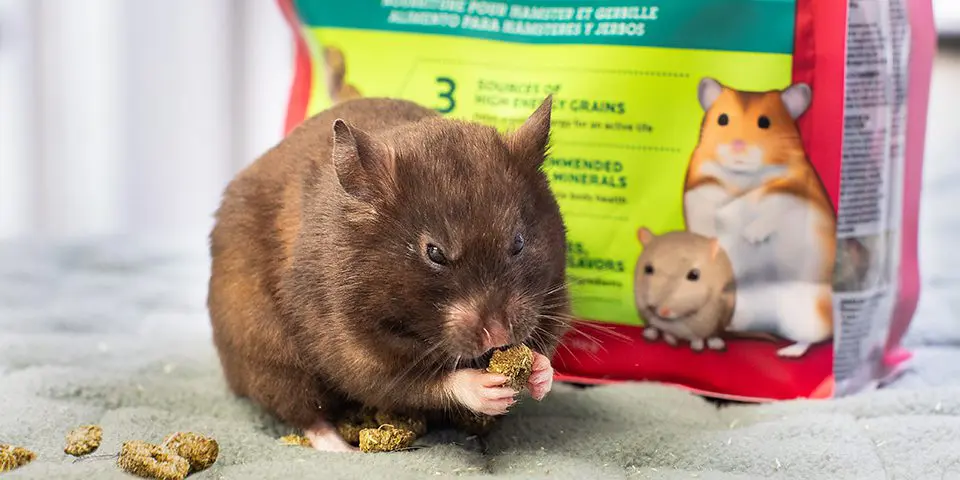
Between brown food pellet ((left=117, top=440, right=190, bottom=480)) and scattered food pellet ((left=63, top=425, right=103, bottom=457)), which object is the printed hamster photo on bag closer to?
brown food pellet ((left=117, top=440, right=190, bottom=480))

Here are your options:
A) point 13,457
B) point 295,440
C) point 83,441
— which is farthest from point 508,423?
point 13,457

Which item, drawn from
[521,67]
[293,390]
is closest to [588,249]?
[521,67]

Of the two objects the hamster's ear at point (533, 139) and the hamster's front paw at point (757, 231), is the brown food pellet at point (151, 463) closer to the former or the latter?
the hamster's ear at point (533, 139)

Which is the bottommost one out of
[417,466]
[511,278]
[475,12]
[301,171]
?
[417,466]

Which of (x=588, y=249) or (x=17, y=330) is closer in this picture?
(x=588, y=249)

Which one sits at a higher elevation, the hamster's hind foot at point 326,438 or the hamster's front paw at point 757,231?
the hamster's front paw at point 757,231

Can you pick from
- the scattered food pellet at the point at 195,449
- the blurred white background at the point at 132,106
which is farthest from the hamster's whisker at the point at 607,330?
the blurred white background at the point at 132,106

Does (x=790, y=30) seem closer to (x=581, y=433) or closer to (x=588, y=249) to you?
(x=588, y=249)
